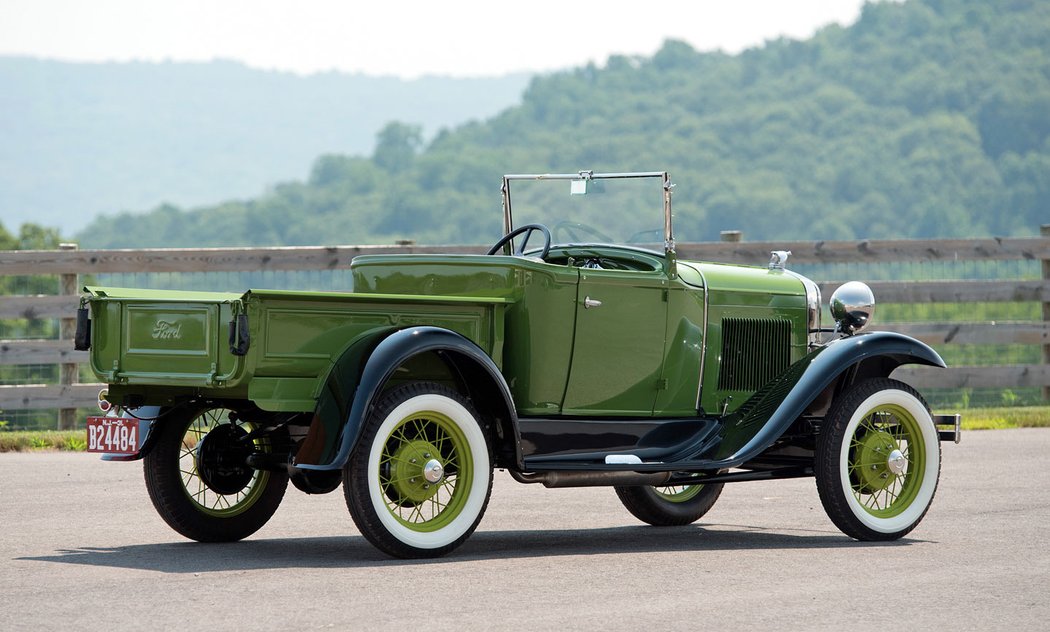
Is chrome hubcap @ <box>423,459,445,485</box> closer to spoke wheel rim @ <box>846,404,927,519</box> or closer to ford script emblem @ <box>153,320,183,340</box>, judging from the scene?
ford script emblem @ <box>153,320,183,340</box>

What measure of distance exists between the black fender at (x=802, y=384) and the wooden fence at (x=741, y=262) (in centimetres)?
537

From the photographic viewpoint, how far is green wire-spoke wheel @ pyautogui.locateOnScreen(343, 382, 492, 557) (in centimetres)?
604

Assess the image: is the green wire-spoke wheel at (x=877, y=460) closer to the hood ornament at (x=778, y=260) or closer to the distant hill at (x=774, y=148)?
the hood ornament at (x=778, y=260)

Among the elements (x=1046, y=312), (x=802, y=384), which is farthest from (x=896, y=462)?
(x=1046, y=312)

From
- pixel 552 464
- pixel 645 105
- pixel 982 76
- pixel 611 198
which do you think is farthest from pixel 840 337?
pixel 645 105

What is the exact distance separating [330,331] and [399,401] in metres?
0.42

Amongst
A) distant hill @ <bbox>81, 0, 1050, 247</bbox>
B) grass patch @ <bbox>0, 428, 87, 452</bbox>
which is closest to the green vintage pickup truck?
grass patch @ <bbox>0, 428, 87, 452</bbox>

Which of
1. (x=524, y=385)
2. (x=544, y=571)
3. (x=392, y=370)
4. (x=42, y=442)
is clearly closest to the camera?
(x=544, y=571)

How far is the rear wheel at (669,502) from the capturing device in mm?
7930

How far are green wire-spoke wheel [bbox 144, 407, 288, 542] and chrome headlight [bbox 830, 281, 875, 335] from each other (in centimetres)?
306

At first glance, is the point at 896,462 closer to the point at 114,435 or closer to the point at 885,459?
the point at 885,459

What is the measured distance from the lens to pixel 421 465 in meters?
6.28

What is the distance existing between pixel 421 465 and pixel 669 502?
214 centimetres

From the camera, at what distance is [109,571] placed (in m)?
5.86
